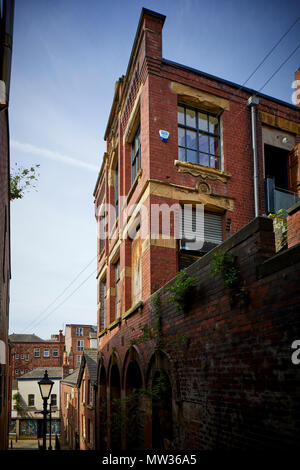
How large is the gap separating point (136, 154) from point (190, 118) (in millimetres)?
2153

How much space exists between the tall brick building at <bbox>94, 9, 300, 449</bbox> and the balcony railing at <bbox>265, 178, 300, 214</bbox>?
32mm

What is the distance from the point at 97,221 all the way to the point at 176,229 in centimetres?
1111

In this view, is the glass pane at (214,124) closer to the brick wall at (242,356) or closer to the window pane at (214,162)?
the window pane at (214,162)

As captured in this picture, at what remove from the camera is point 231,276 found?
576cm

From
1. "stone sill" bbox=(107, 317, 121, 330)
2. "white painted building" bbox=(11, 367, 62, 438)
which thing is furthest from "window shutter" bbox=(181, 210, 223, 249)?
"white painted building" bbox=(11, 367, 62, 438)

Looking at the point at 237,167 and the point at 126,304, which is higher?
the point at 237,167

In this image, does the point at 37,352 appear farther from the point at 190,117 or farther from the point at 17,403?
the point at 190,117

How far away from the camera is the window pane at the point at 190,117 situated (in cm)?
1213

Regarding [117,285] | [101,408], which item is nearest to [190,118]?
[117,285]

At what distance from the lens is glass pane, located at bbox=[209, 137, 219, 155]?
12344mm

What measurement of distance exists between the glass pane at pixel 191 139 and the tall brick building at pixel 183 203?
0.12ft
